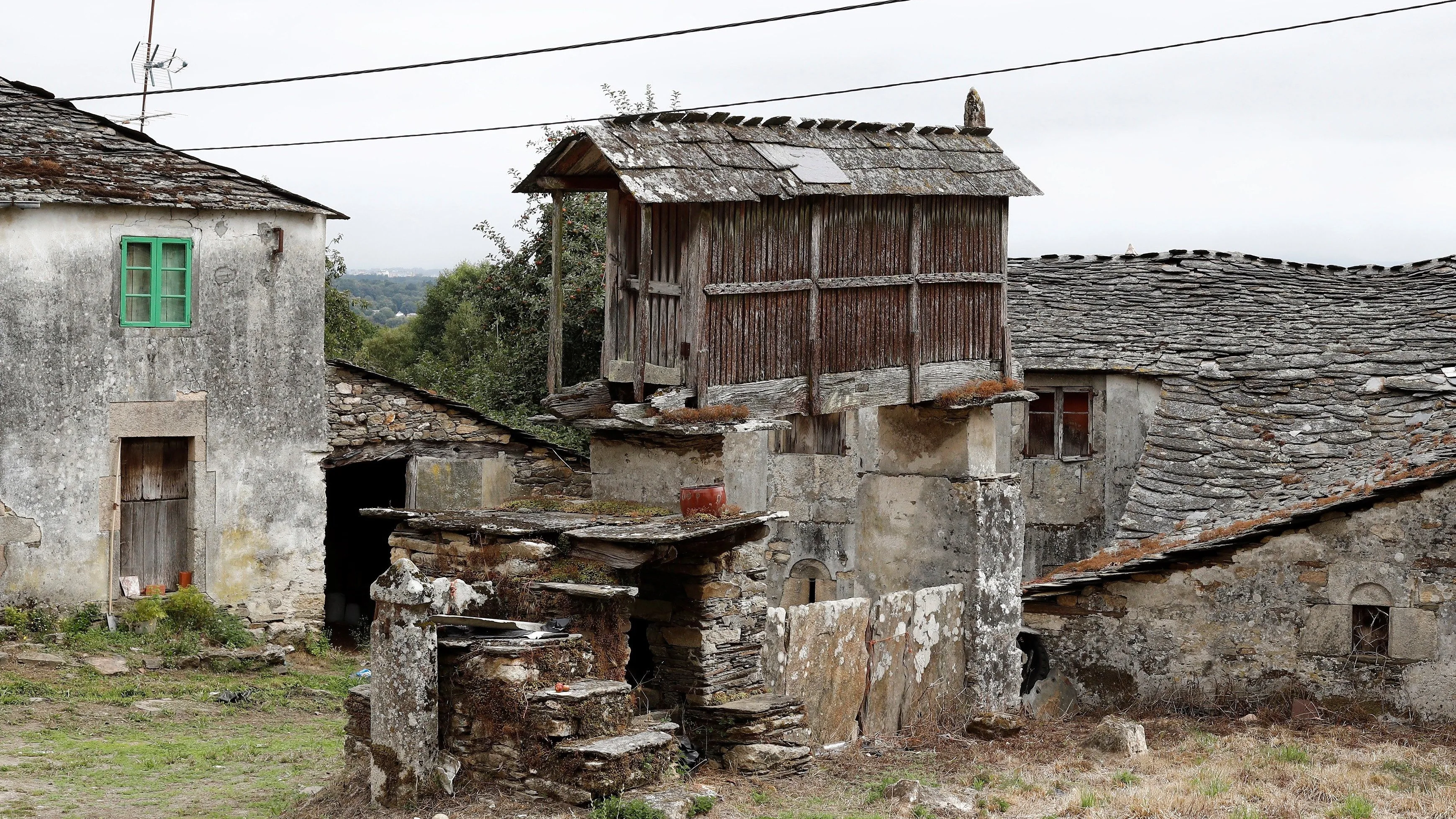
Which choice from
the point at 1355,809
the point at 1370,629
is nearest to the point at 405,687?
the point at 1355,809

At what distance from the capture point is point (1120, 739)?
36.9 feet

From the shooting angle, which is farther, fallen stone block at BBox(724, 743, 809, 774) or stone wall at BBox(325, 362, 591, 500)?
stone wall at BBox(325, 362, 591, 500)

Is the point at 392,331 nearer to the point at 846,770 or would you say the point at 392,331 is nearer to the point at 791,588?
the point at 791,588

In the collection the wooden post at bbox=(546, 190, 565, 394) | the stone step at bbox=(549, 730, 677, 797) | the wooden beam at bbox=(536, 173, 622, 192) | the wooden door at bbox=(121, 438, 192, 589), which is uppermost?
the wooden beam at bbox=(536, 173, 622, 192)

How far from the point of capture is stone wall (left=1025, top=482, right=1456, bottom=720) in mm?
12375

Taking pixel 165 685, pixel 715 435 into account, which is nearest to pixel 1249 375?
pixel 715 435

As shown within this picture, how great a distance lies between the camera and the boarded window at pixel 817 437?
23453 mm

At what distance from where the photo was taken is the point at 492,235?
75.9 ft

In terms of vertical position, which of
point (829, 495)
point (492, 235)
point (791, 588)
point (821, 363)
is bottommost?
point (791, 588)

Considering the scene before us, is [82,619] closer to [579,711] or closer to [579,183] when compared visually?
[579,183]

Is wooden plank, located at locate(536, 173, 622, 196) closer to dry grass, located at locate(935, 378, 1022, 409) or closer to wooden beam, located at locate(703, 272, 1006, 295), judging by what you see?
wooden beam, located at locate(703, 272, 1006, 295)

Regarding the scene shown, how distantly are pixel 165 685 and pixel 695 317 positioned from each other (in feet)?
19.4

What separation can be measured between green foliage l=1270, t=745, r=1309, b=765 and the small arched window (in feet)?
40.9

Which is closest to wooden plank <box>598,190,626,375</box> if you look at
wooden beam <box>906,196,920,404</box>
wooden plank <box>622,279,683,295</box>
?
wooden plank <box>622,279,683,295</box>
